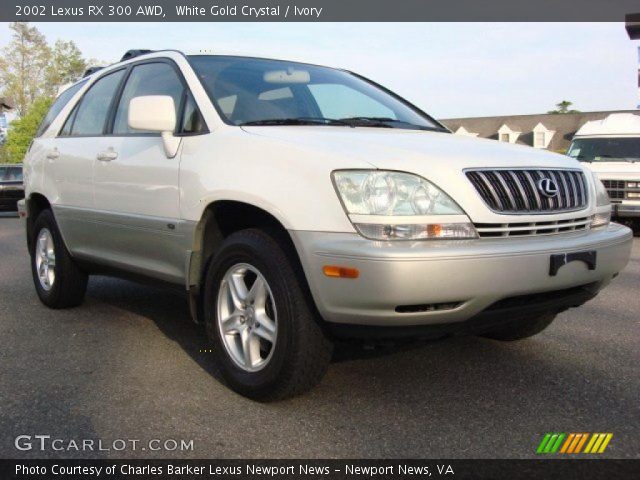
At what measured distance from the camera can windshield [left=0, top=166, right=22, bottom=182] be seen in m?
20.6

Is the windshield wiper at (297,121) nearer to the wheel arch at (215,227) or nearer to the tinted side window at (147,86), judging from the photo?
the wheel arch at (215,227)

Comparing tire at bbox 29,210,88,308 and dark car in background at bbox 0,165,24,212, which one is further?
dark car in background at bbox 0,165,24,212

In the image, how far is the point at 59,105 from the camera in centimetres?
577

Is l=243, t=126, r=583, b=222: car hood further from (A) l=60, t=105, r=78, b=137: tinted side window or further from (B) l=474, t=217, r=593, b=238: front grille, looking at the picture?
(A) l=60, t=105, r=78, b=137: tinted side window

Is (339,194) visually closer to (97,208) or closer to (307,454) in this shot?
(307,454)

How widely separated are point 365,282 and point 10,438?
5.45ft

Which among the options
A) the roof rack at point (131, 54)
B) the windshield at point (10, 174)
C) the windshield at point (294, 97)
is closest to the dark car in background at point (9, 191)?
the windshield at point (10, 174)

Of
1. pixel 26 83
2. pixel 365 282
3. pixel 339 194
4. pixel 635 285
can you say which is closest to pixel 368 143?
pixel 339 194

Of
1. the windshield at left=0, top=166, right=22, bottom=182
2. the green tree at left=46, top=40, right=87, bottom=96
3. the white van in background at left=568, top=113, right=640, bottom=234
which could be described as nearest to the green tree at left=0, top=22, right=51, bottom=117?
the green tree at left=46, top=40, right=87, bottom=96

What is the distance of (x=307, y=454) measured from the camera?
270cm

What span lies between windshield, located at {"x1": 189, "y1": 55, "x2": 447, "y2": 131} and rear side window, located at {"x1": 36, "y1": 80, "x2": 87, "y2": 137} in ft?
6.57

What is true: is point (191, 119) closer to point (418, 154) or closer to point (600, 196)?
point (418, 154)

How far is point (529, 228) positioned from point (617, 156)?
998cm

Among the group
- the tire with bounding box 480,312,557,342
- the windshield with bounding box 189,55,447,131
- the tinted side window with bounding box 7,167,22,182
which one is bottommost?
the tinted side window with bounding box 7,167,22,182
